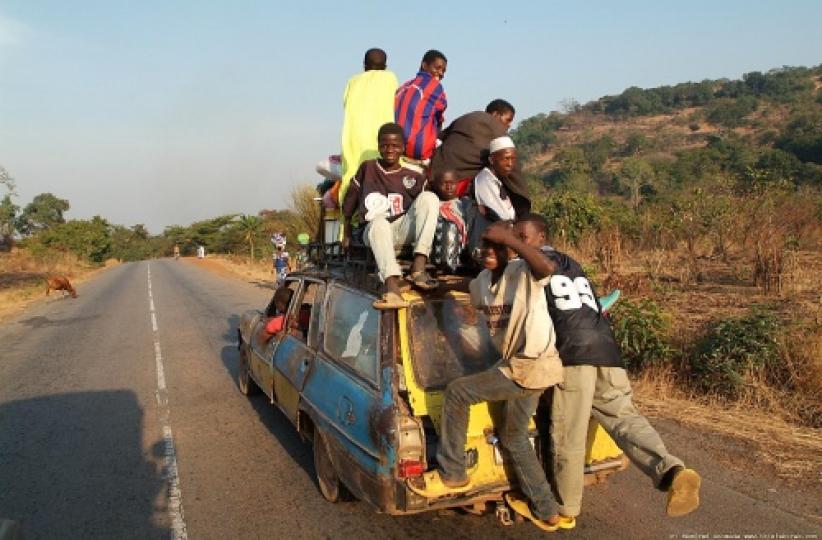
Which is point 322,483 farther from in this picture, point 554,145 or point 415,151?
point 554,145

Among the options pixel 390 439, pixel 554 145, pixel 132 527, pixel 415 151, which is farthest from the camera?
pixel 554 145

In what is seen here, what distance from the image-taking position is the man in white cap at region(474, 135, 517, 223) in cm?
422

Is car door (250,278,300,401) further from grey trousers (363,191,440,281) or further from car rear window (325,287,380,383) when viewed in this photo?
grey trousers (363,191,440,281)

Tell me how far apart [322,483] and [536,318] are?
6.58ft

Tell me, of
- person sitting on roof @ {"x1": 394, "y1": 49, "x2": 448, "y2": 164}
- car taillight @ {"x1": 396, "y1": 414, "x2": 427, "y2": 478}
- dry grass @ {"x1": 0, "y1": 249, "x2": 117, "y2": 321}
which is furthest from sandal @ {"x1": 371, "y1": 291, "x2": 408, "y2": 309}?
dry grass @ {"x1": 0, "y1": 249, "x2": 117, "y2": 321}

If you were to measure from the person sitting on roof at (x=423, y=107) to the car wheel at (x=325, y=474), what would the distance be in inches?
95.1

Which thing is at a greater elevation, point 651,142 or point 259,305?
point 651,142

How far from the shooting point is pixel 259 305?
15.5 meters

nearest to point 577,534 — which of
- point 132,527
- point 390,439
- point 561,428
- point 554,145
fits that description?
point 561,428

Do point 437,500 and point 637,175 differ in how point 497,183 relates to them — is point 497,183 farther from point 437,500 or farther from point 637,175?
point 637,175

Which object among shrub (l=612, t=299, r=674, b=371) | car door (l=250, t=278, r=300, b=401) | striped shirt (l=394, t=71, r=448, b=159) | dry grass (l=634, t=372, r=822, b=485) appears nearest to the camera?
dry grass (l=634, t=372, r=822, b=485)

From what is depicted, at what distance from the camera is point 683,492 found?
3.09 meters

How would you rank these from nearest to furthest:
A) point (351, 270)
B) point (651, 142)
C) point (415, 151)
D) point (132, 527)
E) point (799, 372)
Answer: point (132, 527), point (351, 270), point (415, 151), point (799, 372), point (651, 142)

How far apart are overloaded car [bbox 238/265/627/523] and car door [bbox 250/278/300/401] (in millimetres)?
720
